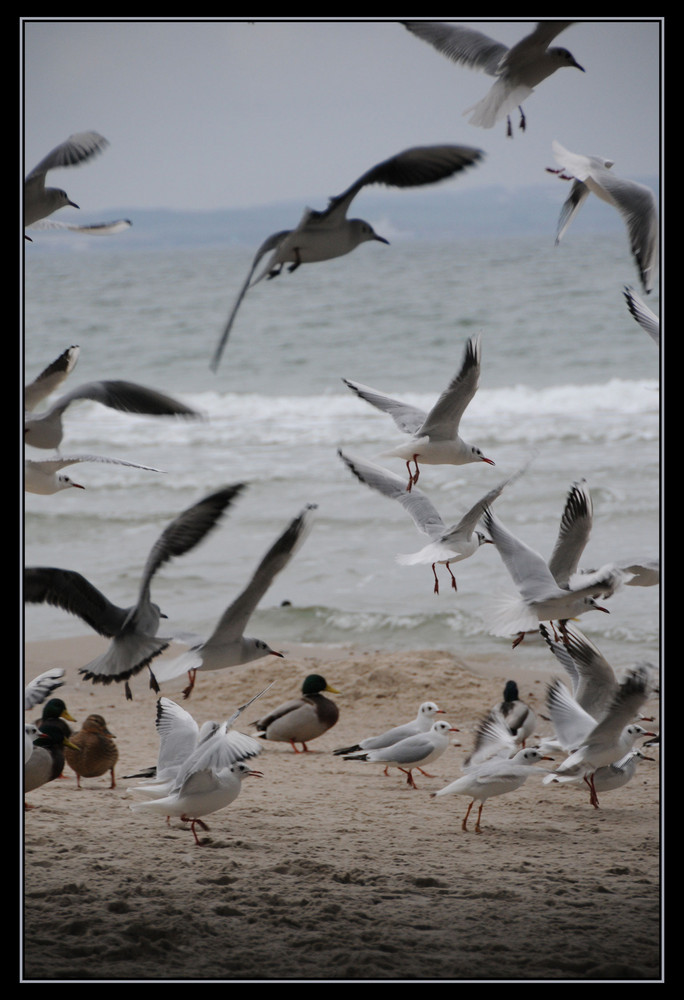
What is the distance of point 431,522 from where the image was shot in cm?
341

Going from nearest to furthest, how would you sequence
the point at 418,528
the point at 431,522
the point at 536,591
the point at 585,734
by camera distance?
the point at 536,591 < the point at 418,528 < the point at 431,522 < the point at 585,734

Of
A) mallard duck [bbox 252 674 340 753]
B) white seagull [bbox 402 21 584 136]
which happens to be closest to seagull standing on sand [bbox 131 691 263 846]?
mallard duck [bbox 252 674 340 753]

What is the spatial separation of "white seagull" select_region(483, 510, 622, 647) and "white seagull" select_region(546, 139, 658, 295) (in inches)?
29.5

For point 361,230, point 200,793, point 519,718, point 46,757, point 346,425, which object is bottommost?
point 346,425

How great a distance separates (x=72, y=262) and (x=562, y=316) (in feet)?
29.6

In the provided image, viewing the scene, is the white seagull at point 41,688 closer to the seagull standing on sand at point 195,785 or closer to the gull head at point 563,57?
the seagull standing on sand at point 195,785

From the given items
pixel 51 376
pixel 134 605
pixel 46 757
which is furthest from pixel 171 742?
pixel 51 376

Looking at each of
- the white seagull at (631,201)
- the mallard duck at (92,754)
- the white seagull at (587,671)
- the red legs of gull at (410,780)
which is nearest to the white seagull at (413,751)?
the red legs of gull at (410,780)

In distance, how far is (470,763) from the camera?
4008 millimetres

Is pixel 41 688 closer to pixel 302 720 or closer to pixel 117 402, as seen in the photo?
pixel 117 402

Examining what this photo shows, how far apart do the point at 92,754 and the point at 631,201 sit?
112 inches

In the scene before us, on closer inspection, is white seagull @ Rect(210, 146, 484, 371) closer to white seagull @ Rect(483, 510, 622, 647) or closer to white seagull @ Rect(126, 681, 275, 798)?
white seagull @ Rect(483, 510, 622, 647)

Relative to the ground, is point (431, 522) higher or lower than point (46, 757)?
higher

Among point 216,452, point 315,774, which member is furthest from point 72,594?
point 216,452
